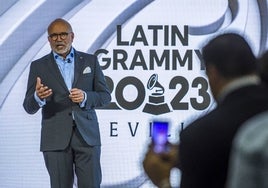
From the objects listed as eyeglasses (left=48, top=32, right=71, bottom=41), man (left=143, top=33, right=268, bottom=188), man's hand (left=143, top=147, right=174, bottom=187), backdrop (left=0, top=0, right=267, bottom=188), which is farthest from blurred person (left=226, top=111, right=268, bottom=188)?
backdrop (left=0, top=0, right=267, bottom=188)

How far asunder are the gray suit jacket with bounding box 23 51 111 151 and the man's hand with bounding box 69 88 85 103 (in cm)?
10

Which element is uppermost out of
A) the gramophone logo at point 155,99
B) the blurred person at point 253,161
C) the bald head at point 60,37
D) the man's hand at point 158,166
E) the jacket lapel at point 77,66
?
the bald head at point 60,37

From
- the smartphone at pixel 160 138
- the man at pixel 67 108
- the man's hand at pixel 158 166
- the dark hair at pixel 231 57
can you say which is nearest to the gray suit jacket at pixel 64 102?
the man at pixel 67 108

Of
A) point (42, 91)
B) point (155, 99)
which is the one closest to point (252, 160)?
point (42, 91)

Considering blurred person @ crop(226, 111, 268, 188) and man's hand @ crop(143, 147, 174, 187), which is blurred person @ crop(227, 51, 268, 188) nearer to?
blurred person @ crop(226, 111, 268, 188)

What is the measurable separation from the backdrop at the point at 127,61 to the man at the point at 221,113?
311 centimetres

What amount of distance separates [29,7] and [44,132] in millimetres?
1007

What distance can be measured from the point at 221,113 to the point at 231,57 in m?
0.19

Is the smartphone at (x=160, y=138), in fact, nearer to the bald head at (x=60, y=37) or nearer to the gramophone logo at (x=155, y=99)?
the bald head at (x=60, y=37)

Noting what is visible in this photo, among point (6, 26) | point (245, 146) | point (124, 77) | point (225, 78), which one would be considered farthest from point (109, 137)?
point (245, 146)

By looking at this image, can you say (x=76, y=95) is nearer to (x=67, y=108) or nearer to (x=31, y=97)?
(x=67, y=108)

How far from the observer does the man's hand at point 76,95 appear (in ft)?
15.8

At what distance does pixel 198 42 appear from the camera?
5309mm

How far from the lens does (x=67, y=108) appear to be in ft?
16.4
